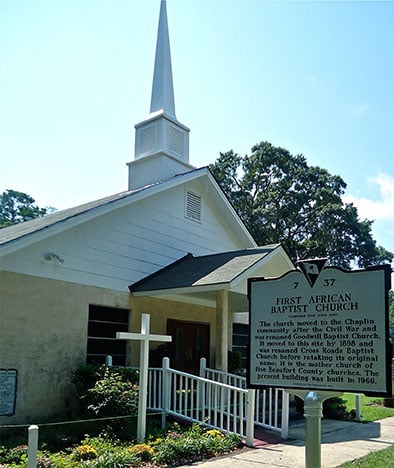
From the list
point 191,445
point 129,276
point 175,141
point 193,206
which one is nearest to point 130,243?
point 129,276

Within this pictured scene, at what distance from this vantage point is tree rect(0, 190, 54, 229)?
53.9m

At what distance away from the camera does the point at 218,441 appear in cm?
859

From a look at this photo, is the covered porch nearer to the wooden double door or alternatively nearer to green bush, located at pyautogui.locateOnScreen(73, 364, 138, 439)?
the wooden double door

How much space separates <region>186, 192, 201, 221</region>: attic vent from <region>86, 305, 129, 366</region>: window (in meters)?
3.96

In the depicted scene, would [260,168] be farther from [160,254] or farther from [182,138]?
[160,254]

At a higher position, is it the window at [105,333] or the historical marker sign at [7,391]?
the window at [105,333]

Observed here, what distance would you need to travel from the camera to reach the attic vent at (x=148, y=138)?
16.5 meters

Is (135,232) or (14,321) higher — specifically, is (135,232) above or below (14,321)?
above

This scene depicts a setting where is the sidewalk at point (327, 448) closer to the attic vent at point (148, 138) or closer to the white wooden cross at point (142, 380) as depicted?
the white wooden cross at point (142, 380)

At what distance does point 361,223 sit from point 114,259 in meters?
25.3

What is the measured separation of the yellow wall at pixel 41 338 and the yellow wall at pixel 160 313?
5.05 ft

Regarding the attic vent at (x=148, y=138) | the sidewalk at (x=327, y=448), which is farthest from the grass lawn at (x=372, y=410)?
the attic vent at (x=148, y=138)

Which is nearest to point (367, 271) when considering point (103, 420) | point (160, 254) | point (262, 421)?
point (103, 420)

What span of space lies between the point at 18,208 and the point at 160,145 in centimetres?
4506
